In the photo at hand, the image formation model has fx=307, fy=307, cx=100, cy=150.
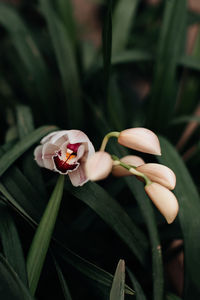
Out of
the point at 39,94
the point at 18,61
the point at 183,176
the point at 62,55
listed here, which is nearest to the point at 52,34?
the point at 62,55

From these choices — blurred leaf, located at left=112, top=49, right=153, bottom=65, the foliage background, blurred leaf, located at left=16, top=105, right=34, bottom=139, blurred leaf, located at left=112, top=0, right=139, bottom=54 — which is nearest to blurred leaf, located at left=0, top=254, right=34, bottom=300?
the foliage background

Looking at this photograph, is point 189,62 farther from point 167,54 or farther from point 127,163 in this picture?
point 127,163

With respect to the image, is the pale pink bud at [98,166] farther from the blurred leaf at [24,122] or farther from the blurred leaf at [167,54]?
the blurred leaf at [167,54]

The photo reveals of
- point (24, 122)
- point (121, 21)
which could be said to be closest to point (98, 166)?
point (24, 122)

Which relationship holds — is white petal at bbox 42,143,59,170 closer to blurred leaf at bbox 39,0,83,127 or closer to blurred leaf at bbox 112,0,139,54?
blurred leaf at bbox 39,0,83,127

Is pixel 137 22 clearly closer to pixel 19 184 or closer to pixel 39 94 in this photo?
pixel 39 94
